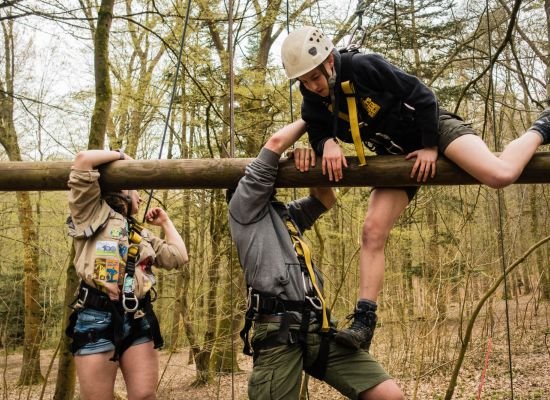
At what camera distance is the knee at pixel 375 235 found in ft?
8.29

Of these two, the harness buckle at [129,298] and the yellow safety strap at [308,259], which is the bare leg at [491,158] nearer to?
the yellow safety strap at [308,259]

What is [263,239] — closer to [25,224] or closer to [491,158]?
[491,158]

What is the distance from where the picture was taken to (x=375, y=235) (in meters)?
2.53

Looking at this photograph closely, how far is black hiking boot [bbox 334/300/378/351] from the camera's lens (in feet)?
7.20

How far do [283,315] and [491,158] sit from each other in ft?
3.93

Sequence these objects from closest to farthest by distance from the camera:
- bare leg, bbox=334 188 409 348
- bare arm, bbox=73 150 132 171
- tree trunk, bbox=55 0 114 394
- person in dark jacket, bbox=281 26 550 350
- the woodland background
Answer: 1. bare leg, bbox=334 188 409 348
2. person in dark jacket, bbox=281 26 550 350
3. bare arm, bbox=73 150 132 171
4. tree trunk, bbox=55 0 114 394
5. the woodland background

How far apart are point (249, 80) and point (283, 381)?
7461 millimetres

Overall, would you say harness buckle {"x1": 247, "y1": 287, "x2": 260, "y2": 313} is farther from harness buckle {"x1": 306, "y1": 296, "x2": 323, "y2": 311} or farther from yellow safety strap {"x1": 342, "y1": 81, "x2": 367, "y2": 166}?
yellow safety strap {"x1": 342, "y1": 81, "x2": 367, "y2": 166}

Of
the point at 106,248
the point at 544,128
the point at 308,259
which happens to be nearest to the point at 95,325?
the point at 106,248

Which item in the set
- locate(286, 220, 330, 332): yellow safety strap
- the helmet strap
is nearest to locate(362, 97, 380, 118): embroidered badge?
the helmet strap

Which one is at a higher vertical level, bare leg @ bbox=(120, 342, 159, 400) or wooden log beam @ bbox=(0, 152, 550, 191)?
wooden log beam @ bbox=(0, 152, 550, 191)

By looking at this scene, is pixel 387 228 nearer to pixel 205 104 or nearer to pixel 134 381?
pixel 134 381

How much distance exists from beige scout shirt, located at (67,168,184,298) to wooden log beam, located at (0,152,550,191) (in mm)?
218

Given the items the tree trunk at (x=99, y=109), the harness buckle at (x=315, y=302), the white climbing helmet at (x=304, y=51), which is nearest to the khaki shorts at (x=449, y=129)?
the white climbing helmet at (x=304, y=51)
